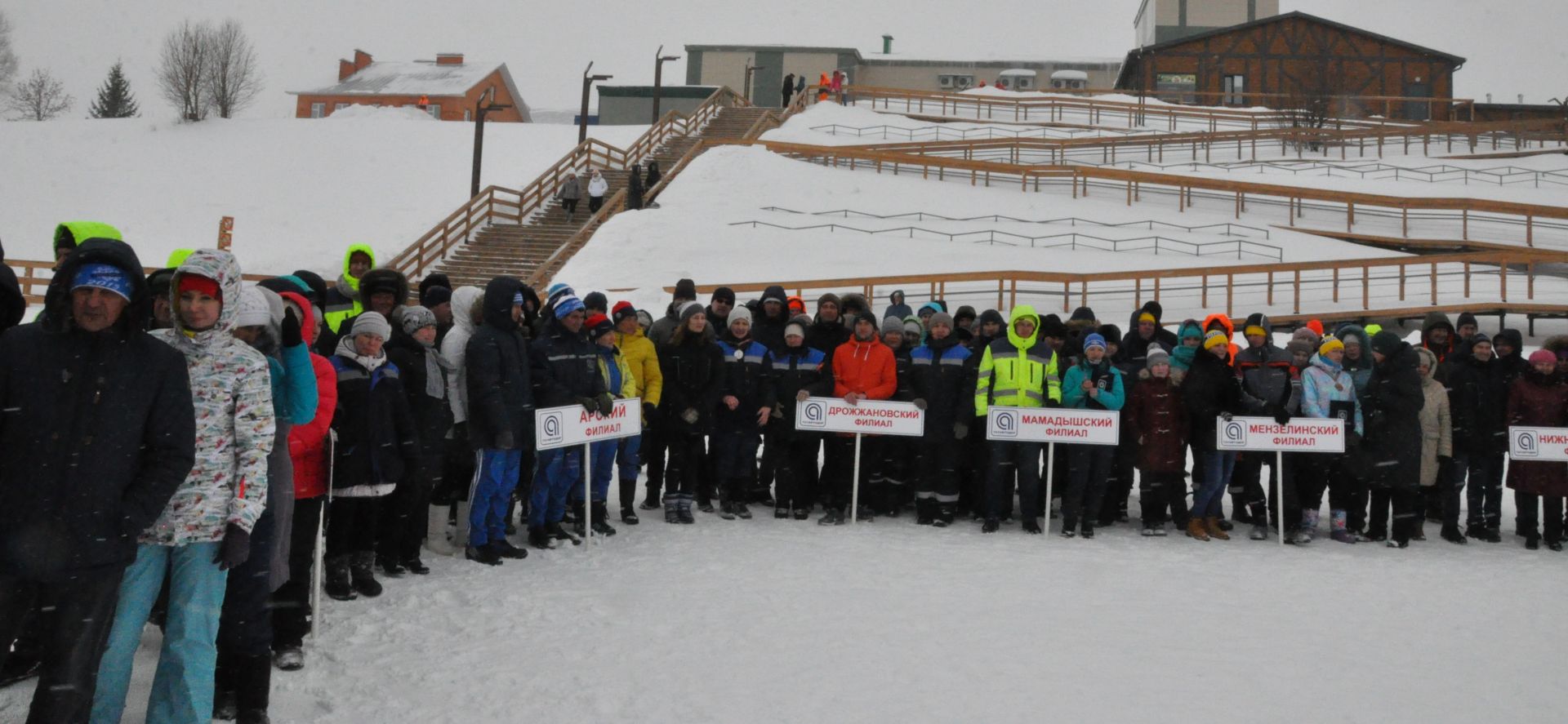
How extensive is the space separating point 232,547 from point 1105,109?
41.9 metres

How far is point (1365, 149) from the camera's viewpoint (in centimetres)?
3509

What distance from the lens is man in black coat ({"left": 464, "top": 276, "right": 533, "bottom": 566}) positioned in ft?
22.9

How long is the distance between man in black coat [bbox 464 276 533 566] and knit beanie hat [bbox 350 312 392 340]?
1.19m

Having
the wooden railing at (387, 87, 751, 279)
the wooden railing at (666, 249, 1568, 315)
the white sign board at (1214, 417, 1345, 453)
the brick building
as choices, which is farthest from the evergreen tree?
the white sign board at (1214, 417, 1345, 453)

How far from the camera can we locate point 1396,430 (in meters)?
8.64

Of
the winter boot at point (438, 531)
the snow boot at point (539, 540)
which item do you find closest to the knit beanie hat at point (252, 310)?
the winter boot at point (438, 531)

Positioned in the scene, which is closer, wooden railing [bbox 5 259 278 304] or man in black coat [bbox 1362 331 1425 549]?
man in black coat [bbox 1362 331 1425 549]

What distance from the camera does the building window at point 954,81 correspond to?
6088 cm

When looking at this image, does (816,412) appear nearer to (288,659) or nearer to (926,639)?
(926,639)

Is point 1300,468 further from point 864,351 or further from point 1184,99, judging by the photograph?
point 1184,99

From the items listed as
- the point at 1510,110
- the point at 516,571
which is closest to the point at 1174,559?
the point at 516,571

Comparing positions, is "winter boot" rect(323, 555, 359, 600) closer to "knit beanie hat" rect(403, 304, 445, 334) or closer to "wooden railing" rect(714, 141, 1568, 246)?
"knit beanie hat" rect(403, 304, 445, 334)

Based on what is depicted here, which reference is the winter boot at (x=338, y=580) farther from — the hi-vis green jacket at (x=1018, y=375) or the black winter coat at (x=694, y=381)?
the hi-vis green jacket at (x=1018, y=375)

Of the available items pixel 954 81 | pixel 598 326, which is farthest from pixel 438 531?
pixel 954 81
